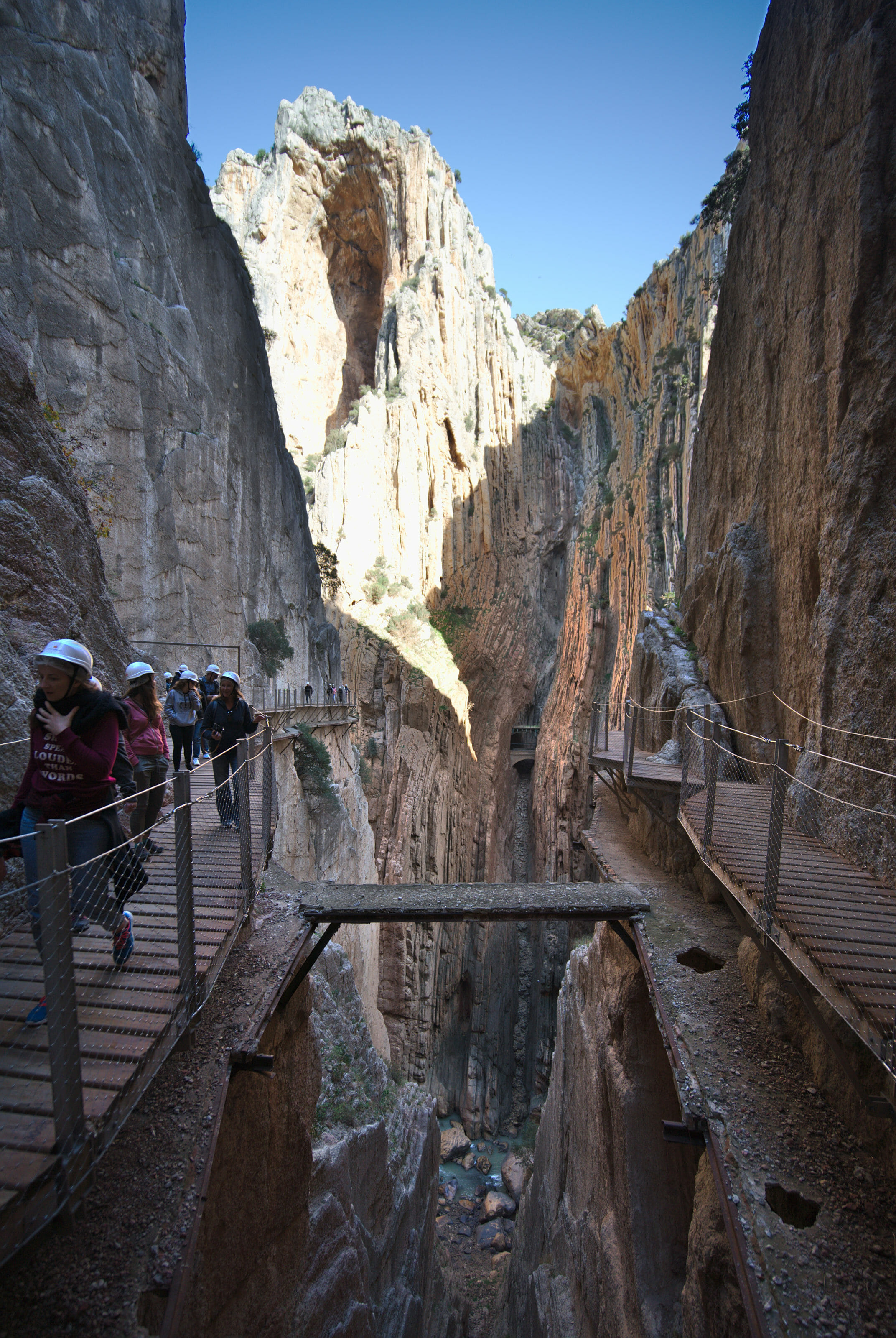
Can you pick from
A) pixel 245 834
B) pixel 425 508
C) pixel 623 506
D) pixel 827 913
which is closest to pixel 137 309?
pixel 245 834

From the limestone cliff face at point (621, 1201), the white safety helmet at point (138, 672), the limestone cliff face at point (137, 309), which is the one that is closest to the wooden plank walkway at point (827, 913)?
the limestone cliff face at point (621, 1201)

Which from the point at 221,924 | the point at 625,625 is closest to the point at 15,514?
the point at 221,924

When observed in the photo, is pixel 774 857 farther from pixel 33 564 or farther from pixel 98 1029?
pixel 33 564

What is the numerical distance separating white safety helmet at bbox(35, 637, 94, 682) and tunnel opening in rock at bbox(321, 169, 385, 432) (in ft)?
104

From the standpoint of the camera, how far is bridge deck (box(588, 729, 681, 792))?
8.21 meters

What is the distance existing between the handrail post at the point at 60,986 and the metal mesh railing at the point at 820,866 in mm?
3393

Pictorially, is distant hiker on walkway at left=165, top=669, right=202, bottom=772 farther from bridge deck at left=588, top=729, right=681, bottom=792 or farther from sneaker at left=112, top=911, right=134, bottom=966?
bridge deck at left=588, top=729, right=681, bottom=792

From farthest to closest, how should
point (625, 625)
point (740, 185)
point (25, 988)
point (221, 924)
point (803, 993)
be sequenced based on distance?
point (625, 625)
point (740, 185)
point (221, 924)
point (803, 993)
point (25, 988)

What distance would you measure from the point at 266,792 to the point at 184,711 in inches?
87.6

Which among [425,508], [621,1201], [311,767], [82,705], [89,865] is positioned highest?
[425,508]

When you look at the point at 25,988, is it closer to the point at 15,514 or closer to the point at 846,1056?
the point at 15,514

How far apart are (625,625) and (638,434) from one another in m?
8.09

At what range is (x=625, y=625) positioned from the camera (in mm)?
22234

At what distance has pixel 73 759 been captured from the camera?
3.23 m
